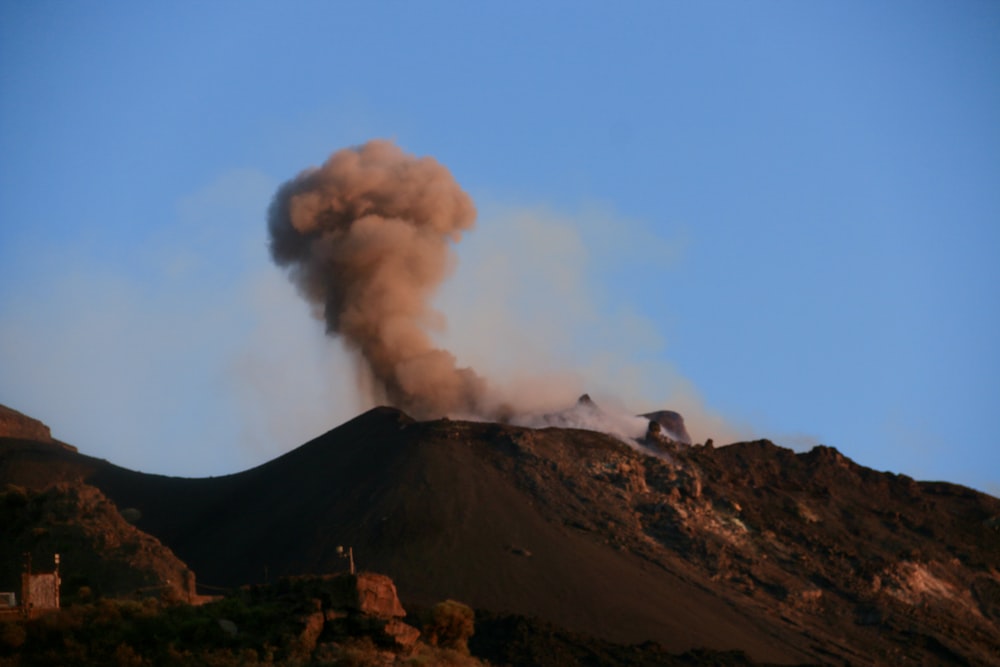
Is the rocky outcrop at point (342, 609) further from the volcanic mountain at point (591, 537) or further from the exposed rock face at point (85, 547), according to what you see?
the volcanic mountain at point (591, 537)

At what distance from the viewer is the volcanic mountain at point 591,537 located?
217 feet

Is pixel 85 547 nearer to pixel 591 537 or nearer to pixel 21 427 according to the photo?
pixel 591 537

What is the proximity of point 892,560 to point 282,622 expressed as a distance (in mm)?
53361

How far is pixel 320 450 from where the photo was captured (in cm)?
8238

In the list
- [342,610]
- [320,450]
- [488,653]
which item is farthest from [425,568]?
[342,610]

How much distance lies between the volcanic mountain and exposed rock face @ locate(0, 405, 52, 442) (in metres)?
3.72

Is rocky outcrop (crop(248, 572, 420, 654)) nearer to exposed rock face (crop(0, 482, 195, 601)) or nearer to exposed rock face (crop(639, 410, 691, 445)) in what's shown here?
exposed rock face (crop(0, 482, 195, 601))

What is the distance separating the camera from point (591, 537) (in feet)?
242

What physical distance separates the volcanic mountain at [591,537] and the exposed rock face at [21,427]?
3719mm

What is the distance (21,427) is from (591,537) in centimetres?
3565

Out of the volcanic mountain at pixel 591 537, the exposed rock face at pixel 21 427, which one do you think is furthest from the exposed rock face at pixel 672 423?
the exposed rock face at pixel 21 427

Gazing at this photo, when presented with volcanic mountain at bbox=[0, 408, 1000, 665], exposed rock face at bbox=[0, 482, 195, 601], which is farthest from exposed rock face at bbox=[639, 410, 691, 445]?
exposed rock face at bbox=[0, 482, 195, 601]

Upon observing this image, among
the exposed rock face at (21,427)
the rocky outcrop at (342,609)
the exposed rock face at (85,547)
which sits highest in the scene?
the exposed rock face at (21,427)

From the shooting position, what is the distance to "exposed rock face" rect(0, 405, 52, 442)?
84625 mm
